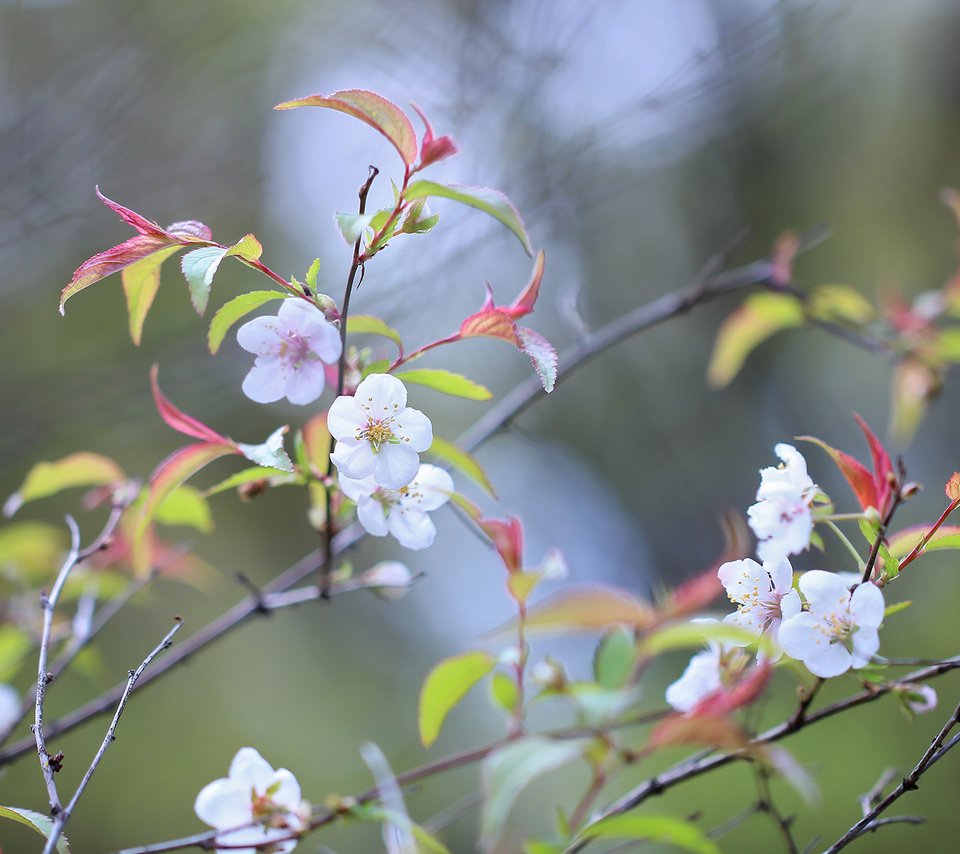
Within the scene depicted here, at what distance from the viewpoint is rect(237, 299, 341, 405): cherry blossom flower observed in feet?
1.59

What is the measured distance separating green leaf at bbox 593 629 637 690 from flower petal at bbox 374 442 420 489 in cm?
14

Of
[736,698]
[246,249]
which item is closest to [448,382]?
[246,249]

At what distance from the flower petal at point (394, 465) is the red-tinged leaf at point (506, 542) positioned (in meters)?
0.05

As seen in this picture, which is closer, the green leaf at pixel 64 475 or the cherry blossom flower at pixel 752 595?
the cherry blossom flower at pixel 752 595

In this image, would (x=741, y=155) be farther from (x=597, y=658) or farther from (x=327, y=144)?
(x=597, y=658)

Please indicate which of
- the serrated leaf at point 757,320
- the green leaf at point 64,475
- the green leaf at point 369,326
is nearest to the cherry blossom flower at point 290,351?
the green leaf at point 369,326

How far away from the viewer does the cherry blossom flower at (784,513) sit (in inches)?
16.2

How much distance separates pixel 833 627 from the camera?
0.43m

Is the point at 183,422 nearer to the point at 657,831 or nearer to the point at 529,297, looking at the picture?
the point at 529,297

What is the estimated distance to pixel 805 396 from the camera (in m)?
2.63

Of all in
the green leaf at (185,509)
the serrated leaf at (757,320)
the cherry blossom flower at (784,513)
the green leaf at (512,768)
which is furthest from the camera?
the serrated leaf at (757,320)

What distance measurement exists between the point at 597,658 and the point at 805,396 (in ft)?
7.89

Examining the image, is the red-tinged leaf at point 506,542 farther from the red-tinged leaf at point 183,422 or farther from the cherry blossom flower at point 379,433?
the red-tinged leaf at point 183,422

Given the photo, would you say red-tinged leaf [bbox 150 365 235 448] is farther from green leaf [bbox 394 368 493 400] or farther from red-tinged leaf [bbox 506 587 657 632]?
red-tinged leaf [bbox 506 587 657 632]
